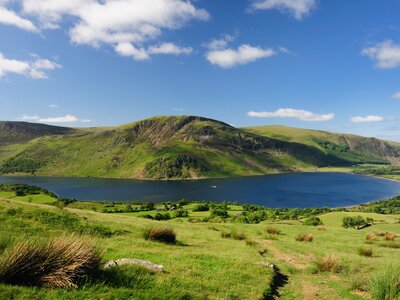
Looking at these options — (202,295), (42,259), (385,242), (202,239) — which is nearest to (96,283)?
(42,259)

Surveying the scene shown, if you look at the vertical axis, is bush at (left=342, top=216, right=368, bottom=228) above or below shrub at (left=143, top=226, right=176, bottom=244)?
below

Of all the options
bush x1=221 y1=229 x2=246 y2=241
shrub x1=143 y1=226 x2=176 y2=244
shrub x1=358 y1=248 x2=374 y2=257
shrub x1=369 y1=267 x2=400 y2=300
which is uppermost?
shrub x1=369 y1=267 x2=400 y2=300

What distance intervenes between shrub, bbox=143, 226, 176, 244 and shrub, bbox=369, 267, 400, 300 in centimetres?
1353

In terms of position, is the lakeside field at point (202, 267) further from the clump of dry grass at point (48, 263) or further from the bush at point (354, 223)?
the bush at point (354, 223)

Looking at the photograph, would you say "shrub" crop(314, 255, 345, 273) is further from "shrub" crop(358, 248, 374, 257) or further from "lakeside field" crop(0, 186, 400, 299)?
"shrub" crop(358, 248, 374, 257)

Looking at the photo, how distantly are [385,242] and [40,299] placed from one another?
3345 centimetres

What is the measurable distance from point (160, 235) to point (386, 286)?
14507 mm

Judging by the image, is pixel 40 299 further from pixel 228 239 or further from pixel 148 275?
pixel 228 239

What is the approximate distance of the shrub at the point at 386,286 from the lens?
41.5 ft

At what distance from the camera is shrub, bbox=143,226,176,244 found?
23125 mm

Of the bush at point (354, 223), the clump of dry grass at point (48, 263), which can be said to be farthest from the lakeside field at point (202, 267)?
the bush at point (354, 223)

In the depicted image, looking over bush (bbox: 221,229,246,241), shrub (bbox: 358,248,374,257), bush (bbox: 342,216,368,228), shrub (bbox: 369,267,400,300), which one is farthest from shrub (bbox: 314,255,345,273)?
bush (bbox: 342,216,368,228)

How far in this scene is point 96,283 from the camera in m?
9.86

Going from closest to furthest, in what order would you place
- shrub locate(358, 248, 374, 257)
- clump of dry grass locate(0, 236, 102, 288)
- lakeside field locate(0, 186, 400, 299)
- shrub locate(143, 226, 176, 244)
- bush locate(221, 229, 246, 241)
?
clump of dry grass locate(0, 236, 102, 288)
lakeside field locate(0, 186, 400, 299)
shrub locate(143, 226, 176, 244)
shrub locate(358, 248, 374, 257)
bush locate(221, 229, 246, 241)
